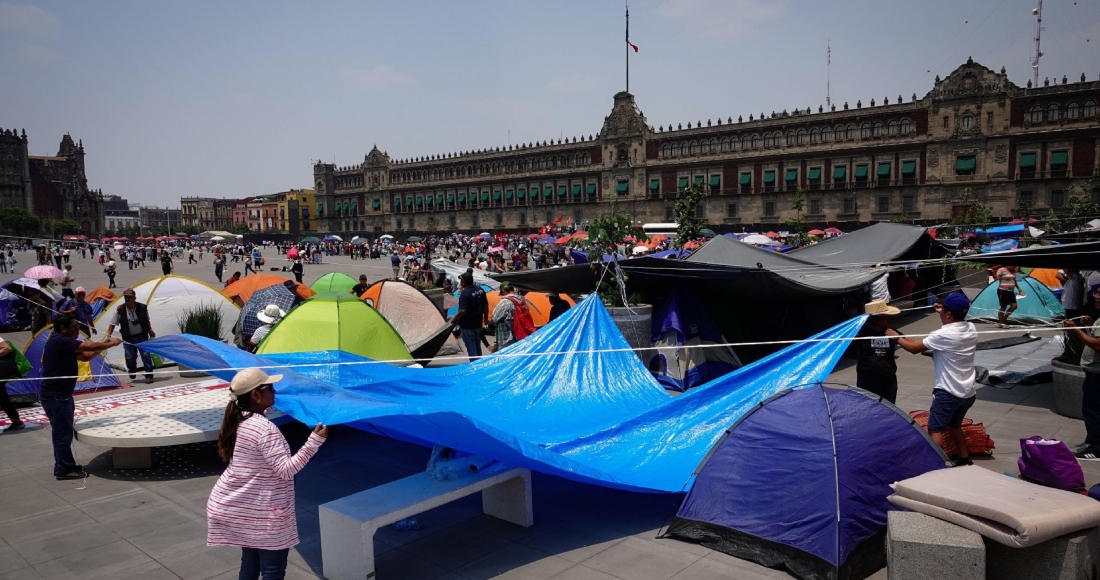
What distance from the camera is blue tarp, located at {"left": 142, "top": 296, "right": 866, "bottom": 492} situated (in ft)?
13.8

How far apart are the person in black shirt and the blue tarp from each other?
18cm

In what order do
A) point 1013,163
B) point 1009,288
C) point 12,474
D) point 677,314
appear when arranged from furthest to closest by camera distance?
point 1013,163 → point 1009,288 → point 677,314 → point 12,474

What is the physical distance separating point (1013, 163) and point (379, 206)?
6066 centimetres

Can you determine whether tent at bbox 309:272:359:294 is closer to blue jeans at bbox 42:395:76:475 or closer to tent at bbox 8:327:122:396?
tent at bbox 8:327:122:396

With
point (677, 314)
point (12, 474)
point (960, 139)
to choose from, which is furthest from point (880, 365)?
point (960, 139)

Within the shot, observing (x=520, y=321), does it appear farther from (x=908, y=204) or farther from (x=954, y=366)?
(x=908, y=204)

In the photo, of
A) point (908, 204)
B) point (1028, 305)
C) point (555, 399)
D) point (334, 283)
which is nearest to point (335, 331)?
point (555, 399)

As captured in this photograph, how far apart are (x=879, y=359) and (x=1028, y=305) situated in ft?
33.2

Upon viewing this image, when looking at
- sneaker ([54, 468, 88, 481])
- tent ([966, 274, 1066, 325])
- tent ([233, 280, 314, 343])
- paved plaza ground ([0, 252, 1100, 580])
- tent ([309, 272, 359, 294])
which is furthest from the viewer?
tent ([309, 272, 359, 294])

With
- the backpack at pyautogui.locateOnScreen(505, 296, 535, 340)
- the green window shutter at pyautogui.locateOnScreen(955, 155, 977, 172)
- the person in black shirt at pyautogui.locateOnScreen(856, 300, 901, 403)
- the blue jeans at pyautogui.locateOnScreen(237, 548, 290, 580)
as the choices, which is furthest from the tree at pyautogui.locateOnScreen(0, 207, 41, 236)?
the person in black shirt at pyautogui.locateOnScreen(856, 300, 901, 403)

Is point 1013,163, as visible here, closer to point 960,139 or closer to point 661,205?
point 960,139

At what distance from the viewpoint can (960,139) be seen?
149ft

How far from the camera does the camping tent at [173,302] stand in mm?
12039

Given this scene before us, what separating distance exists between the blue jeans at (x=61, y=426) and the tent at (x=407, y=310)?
20.6 feet
